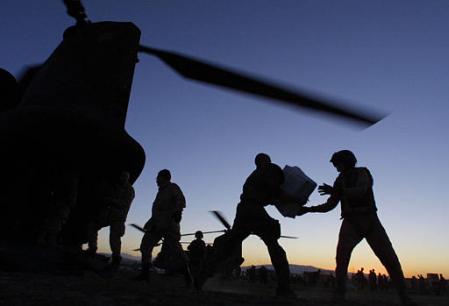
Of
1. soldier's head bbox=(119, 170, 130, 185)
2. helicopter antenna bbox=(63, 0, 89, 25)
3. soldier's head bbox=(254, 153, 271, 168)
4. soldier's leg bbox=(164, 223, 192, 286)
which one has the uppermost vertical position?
helicopter antenna bbox=(63, 0, 89, 25)

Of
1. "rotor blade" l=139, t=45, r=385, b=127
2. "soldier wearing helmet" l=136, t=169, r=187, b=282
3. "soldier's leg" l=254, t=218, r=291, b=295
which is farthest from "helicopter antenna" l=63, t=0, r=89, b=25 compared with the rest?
"soldier wearing helmet" l=136, t=169, r=187, b=282

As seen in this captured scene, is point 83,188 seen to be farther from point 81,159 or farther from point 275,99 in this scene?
point 275,99

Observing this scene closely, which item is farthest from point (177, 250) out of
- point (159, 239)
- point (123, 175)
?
point (123, 175)

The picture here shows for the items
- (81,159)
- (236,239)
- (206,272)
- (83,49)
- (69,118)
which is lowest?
(206,272)

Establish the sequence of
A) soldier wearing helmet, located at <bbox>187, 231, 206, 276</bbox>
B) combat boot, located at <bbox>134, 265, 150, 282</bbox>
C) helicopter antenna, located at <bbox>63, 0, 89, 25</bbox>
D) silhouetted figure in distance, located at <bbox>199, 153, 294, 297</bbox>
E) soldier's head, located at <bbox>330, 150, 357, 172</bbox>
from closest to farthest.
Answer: helicopter antenna, located at <bbox>63, 0, 89, 25</bbox> → silhouetted figure in distance, located at <bbox>199, 153, 294, 297</bbox> → soldier's head, located at <bbox>330, 150, 357, 172</bbox> → combat boot, located at <bbox>134, 265, 150, 282</bbox> → soldier wearing helmet, located at <bbox>187, 231, 206, 276</bbox>

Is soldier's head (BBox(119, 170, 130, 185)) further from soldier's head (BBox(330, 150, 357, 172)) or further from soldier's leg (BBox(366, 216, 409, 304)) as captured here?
soldier's leg (BBox(366, 216, 409, 304))

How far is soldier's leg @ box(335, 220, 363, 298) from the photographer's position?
165 inches

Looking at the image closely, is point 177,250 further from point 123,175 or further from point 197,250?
point 197,250

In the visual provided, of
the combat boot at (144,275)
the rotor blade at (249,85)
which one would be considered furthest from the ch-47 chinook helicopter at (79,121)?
the combat boot at (144,275)

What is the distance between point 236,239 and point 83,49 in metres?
2.58

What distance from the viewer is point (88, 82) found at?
356cm

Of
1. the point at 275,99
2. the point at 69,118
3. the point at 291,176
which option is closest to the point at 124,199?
the point at 291,176

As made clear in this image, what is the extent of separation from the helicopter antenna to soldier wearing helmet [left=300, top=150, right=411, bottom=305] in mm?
3117

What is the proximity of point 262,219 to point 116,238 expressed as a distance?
2.82 metres
